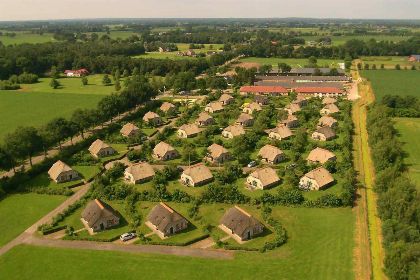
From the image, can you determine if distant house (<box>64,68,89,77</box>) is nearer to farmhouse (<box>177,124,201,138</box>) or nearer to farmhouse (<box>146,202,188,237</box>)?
farmhouse (<box>177,124,201,138</box>)

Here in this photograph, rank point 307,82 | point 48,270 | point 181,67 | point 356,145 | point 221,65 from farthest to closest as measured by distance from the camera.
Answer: point 221,65
point 181,67
point 307,82
point 356,145
point 48,270

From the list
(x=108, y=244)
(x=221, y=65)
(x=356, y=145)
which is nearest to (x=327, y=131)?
(x=356, y=145)

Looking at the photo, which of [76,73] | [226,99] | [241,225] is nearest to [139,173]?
[241,225]

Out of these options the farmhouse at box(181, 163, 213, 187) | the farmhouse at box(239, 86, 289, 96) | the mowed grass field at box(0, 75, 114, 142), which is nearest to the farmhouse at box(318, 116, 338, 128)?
the farmhouse at box(181, 163, 213, 187)

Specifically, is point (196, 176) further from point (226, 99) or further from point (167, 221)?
point (226, 99)

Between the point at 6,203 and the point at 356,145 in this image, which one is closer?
the point at 6,203

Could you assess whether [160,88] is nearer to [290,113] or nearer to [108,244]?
[290,113]

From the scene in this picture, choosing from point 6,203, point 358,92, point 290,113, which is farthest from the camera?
point 358,92
